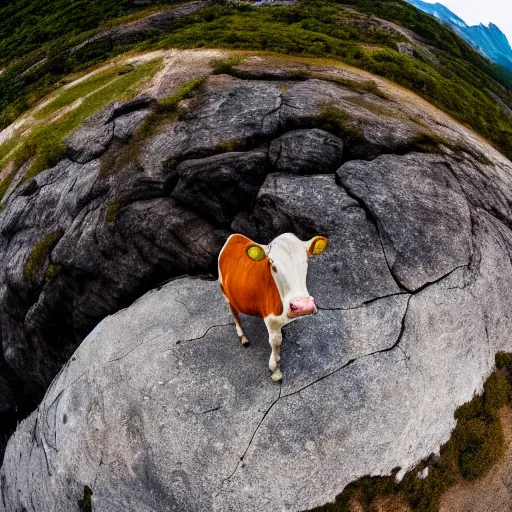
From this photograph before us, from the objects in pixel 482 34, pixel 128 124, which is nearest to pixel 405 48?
pixel 128 124

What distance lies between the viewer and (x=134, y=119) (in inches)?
446

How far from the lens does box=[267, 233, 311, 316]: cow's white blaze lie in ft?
16.6

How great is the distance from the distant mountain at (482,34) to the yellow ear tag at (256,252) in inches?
2542

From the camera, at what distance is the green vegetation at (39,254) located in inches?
410

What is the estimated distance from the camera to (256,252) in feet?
17.2

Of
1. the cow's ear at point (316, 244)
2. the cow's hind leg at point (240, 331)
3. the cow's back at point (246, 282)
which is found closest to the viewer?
the cow's ear at point (316, 244)

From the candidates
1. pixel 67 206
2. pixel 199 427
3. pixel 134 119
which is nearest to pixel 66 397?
pixel 199 427

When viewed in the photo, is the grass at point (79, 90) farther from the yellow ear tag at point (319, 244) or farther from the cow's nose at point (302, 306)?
the cow's nose at point (302, 306)

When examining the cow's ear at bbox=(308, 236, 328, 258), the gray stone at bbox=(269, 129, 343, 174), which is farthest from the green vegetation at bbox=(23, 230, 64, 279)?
the cow's ear at bbox=(308, 236, 328, 258)

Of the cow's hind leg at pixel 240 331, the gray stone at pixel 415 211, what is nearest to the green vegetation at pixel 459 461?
the gray stone at pixel 415 211

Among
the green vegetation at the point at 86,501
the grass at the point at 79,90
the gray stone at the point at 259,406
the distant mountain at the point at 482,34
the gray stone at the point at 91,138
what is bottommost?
the distant mountain at the point at 482,34

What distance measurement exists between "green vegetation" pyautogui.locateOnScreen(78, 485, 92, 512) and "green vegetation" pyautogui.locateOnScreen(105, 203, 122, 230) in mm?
5498

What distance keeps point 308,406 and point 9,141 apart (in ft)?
52.4

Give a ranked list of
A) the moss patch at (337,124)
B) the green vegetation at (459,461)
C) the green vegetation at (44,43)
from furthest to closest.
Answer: the green vegetation at (44,43) < the moss patch at (337,124) < the green vegetation at (459,461)
